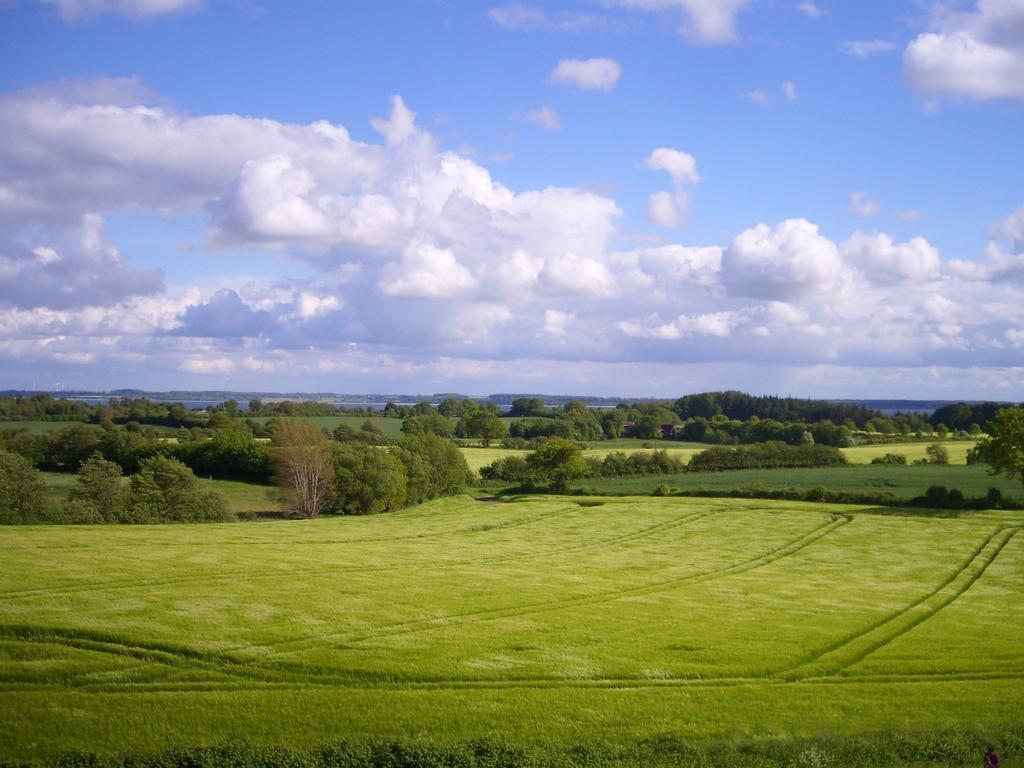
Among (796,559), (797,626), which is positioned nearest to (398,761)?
(797,626)

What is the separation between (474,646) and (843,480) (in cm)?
8105

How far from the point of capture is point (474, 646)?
80.4ft

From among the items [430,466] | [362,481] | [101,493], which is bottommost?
[362,481]

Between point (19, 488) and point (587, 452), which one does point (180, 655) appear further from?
point (587, 452)

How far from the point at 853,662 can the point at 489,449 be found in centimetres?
12348

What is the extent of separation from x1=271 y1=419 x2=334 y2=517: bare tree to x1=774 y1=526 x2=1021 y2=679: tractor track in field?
60523 mm

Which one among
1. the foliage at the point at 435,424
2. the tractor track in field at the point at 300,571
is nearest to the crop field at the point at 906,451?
the foliage at the point at 435,424

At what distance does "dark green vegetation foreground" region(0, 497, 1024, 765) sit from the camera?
18.2 meters

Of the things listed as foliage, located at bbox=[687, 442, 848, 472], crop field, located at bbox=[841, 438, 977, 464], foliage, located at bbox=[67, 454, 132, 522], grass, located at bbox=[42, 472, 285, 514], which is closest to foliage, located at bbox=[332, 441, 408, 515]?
grass, located at bbox=[42, 472, 285, 514]

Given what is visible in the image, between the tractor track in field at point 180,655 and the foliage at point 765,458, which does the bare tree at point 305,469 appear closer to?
the foliage at point 765,458

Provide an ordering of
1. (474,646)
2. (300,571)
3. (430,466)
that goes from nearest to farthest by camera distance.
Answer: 1. (474,646)
2. (300,571)
3. (430,466)

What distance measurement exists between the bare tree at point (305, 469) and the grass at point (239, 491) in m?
2.92

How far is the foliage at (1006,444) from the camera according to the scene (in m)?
70.1

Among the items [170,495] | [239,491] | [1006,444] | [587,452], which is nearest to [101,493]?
[170,495]
